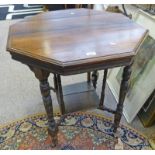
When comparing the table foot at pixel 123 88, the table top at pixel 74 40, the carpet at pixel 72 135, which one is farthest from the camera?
the carpet at pixel 72 135

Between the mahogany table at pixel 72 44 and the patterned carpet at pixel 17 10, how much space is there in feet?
7.77

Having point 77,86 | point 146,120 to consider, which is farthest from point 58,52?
point 146,120

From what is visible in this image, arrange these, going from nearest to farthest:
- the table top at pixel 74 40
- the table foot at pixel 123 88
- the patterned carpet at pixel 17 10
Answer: the table top at pixel 74 40
the table foot at pixel 123 88
the patterned carpet at pixel 17 10

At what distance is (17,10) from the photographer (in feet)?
11.9

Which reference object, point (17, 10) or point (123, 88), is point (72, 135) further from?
point (17, 10)

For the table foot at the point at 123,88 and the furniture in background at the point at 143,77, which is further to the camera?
the furniture in background at the point at 143,77

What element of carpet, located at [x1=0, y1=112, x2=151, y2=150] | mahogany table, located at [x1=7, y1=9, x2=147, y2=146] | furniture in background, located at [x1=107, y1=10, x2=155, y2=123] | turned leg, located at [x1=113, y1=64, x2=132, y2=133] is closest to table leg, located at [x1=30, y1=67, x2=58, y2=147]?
mahogany table, located at [x1=7, y1=9, x2=147, y2=146]

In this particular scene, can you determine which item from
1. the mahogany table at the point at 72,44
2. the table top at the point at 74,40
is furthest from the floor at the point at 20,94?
the table top at the point at 74,40

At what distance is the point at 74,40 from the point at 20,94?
971 mm

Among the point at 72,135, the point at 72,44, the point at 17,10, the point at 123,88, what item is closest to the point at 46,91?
A: the point at 72,44

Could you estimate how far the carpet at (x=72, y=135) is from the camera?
1.33 meters

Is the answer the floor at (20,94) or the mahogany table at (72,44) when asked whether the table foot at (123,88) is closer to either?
the mahogany table at (72,44)

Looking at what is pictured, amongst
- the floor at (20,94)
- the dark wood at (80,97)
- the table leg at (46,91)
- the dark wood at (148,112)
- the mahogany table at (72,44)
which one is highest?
the mahogany table at (72,44)

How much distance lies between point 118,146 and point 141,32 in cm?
72
